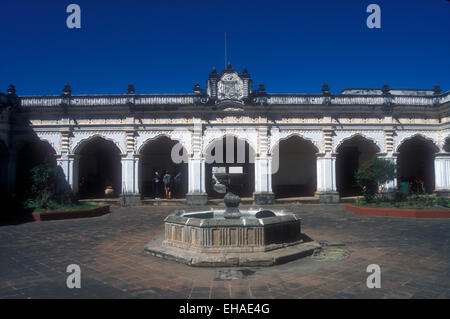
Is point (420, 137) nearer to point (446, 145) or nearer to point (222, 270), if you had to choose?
point (446, 145)

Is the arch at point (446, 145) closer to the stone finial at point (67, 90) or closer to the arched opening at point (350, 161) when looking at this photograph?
the arched opening at point (350, 161)

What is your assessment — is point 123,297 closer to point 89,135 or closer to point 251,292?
point 251,292

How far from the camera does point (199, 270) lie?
4.69 metres

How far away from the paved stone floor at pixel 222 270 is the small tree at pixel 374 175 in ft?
12.3

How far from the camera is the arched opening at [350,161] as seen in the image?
1836 centimetres

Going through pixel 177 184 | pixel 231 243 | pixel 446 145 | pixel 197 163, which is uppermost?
pixel 446 145

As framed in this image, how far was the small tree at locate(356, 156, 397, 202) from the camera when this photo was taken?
11445mm

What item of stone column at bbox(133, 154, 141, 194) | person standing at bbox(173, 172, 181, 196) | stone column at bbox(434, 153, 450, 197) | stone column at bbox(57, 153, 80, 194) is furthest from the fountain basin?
stone column at bbox(434, 153, 450, 197)

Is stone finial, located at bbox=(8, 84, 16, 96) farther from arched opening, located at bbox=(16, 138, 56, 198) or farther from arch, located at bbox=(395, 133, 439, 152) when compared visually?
arch, located at bbox=(395, 133, 439, 152)

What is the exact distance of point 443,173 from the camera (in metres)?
16.1

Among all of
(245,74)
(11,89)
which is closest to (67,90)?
(11,89)

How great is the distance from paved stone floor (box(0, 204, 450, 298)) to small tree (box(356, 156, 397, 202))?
12.3ft

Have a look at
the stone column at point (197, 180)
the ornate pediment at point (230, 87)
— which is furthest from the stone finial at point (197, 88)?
the stone column at point (197, 180)
